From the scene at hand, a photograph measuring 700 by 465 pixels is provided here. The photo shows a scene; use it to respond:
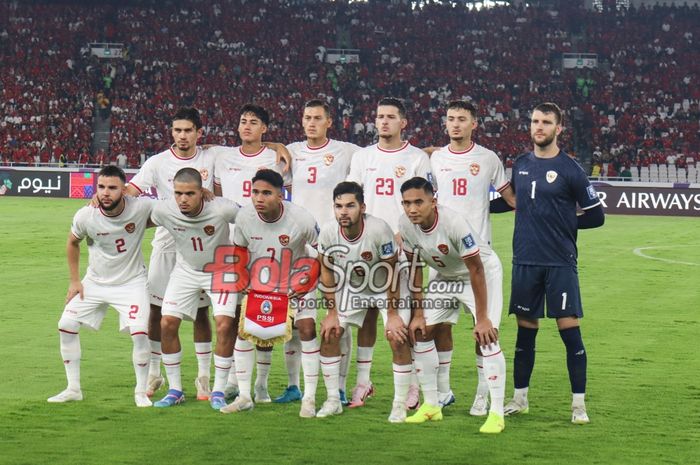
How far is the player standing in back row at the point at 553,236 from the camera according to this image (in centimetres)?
833

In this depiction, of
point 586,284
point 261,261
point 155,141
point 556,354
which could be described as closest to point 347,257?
point 261,261

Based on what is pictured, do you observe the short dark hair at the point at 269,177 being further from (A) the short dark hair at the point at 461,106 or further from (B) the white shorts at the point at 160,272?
(A) the short dark hair at the point at 461,106

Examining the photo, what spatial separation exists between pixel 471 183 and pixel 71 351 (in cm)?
363

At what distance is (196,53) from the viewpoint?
51531 millimetres

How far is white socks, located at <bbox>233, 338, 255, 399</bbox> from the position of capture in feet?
28.8

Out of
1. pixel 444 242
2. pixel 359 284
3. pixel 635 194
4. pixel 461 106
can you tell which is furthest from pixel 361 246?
pixel 635 194

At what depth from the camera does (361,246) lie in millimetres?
8469

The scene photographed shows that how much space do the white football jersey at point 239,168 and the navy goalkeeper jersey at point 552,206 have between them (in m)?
2.39

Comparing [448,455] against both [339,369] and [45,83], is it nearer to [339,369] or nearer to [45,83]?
[339,369]

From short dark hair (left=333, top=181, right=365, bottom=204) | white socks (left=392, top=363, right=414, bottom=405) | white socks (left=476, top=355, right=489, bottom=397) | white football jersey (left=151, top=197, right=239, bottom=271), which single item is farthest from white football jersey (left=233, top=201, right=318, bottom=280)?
white socks (left=476, top=355, right=489, bottom=397)

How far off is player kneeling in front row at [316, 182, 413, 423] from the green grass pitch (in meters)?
0.37

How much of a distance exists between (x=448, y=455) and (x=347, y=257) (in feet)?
6.37

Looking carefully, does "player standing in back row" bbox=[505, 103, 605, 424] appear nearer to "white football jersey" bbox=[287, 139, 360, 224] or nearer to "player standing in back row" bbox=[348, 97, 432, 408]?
"player standing in back row" bbox=[348, 97, 432, 408]

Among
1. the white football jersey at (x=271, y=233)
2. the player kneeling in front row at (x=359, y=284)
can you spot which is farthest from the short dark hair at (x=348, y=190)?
the white football jersey at (x=271, y=233)
